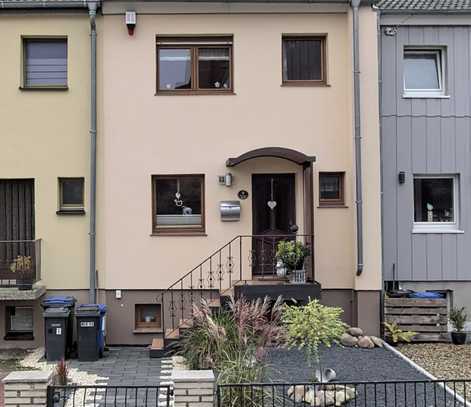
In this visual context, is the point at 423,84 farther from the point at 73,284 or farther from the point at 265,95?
the point at 73,284

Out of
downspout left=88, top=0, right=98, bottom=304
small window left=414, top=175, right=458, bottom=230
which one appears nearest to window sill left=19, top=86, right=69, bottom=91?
downspout left=88, top=0, right=98, bottom=304

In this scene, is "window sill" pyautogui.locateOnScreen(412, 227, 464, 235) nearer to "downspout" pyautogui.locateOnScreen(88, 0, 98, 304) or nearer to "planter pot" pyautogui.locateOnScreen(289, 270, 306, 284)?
"planter pot" pyautogui.locateOnScreen(289, 270, 306, 284)

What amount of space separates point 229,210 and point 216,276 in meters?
1.32

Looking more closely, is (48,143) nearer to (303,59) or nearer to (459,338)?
(303,59)

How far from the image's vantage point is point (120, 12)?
11617 millimetres

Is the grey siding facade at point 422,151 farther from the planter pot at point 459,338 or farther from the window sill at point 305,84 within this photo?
the window sill at point 305,84

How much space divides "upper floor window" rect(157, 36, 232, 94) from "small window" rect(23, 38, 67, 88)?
198cm

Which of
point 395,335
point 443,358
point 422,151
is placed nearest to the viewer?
point 443,358

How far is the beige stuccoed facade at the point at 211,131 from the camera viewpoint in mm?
11602

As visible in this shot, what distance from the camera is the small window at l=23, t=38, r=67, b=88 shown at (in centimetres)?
1195

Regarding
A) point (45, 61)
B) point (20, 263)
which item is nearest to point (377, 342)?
point (20, 263)

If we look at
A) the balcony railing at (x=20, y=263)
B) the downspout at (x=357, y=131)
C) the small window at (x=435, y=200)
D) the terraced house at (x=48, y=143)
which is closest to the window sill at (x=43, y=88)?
the terraced house at (x=48, y=143)

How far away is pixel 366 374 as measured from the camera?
29.3 feet

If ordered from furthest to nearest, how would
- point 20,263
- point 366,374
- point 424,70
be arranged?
point 424,70 → point 20,263 → point 366,374
